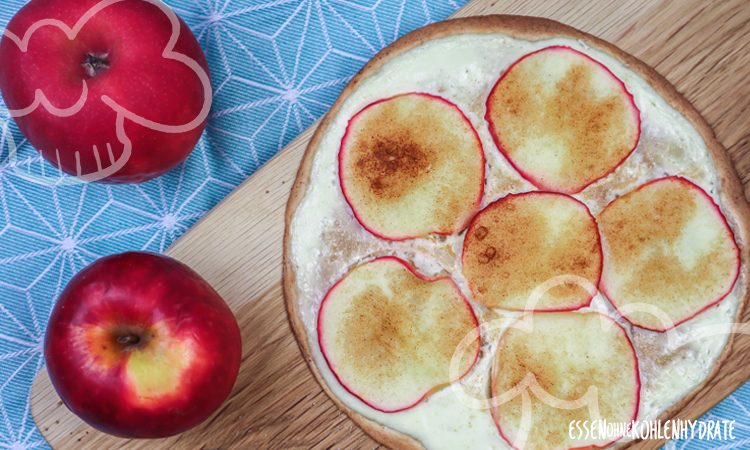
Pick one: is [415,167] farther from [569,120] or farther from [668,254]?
[668,254]

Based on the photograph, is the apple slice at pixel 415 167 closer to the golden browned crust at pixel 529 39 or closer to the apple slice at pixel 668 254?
the golden browned crust at pixel 529 39

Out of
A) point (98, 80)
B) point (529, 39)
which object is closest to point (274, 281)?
point (98, 80)

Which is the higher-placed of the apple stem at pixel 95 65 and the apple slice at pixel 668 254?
the apple stem at pixel 95 65

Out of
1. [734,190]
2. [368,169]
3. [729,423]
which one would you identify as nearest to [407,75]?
[368,169]

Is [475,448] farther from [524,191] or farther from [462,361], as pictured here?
[524,191]

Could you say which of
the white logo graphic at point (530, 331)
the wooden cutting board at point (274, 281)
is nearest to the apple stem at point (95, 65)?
the wooden cutting board at point (274, 281)
